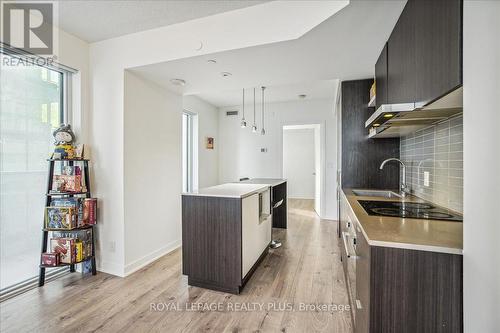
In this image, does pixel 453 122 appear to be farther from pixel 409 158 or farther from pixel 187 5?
pixel 187 5

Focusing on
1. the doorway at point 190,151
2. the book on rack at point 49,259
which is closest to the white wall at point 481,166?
the book on rack at point 49,259

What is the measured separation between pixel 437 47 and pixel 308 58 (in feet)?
4.77

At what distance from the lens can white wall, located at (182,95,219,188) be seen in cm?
512

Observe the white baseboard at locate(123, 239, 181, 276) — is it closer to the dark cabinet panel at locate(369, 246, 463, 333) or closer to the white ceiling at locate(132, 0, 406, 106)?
the white ceiling at locate(132, 0, 406, 106)

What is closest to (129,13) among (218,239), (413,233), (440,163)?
(218,239)

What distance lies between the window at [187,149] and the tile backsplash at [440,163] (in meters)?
4.00

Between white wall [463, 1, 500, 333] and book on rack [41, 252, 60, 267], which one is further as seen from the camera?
book on rack [41, 252, 60, 267]

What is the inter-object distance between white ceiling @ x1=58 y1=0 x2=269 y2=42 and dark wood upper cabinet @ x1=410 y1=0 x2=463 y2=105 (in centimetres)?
135

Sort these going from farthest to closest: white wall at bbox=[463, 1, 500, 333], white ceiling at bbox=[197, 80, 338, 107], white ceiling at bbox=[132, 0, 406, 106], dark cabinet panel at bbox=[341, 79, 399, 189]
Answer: white ceiling at bbox=[197, 80, 338, 107] → dark cabinet panel at bbox=[341, 79, 399, 189] → white ceiling at bbox=[132, 0, 406, 106] → white wall at bbox=[463, 1, 500, 333]

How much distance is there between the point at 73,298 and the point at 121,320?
0.71m

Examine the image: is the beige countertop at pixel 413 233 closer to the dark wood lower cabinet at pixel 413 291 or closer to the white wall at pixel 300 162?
the dark wood lower cabinet at pixel 413 291

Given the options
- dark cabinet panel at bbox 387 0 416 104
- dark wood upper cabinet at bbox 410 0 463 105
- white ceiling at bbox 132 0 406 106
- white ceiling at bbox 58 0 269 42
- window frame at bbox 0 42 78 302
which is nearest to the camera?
dark wood upper cabinet at bbox 410 0 463 105

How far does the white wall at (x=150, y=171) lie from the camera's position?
2.79 m

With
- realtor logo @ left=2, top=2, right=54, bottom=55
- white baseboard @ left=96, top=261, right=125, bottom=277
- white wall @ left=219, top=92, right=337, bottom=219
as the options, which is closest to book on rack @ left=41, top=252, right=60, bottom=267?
white baseboard @ left=96, top=261, right=125, bottom=277
